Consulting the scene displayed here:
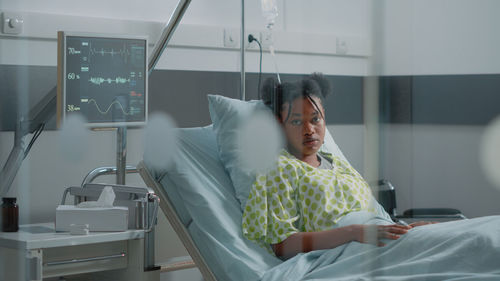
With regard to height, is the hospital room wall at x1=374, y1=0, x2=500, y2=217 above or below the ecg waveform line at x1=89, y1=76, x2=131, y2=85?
below

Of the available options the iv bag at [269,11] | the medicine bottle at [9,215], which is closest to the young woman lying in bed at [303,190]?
the iv bag at [269,11]

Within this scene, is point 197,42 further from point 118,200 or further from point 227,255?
point 227,255

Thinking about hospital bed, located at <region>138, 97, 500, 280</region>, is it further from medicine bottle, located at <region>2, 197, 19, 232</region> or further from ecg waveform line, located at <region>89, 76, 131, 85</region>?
medicine bottle, located at <region>2, 197, 19, 232</region>

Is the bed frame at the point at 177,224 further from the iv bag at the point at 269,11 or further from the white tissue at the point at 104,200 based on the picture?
the iv bag at the point at 269,11

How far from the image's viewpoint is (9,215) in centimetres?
200

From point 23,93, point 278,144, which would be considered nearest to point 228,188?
point 278,144

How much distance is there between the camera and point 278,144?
1.57 meters

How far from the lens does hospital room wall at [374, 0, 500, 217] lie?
0.84 meters

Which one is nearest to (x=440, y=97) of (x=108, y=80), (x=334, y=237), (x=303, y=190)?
(x=334, y=237)

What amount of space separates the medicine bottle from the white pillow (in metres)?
0.66

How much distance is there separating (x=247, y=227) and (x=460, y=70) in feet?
3.37

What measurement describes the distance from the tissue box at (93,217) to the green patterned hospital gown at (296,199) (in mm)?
408

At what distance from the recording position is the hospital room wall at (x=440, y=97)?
839 millimetres

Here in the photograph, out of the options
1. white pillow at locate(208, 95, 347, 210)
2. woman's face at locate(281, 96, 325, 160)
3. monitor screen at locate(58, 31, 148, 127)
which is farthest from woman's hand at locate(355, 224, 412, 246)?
monitor screen at locate(58, 31, 148, 127)
